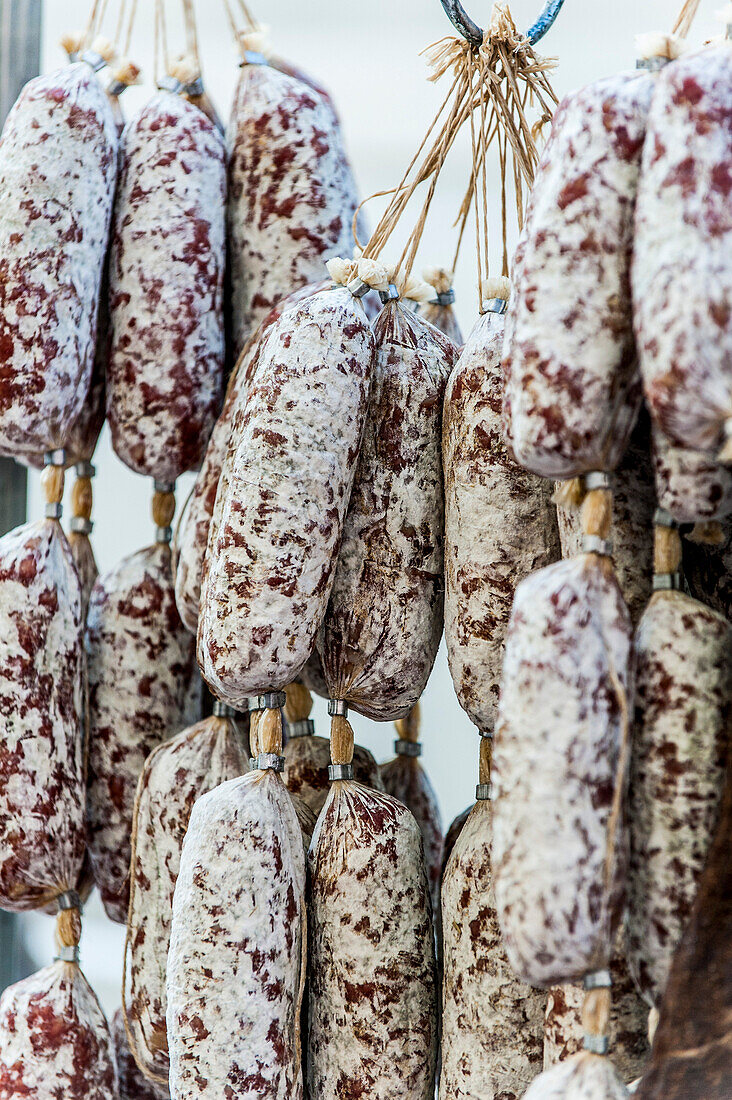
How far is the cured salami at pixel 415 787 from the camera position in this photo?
1.04 meters

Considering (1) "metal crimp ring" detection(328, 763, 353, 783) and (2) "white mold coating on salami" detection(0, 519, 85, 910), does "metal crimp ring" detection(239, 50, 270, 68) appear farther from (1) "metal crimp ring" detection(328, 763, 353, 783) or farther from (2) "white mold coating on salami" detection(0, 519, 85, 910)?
(1) "metal crimp ring" detection(328, 763, 353, 783)

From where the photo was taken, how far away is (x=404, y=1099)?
0.79 meters

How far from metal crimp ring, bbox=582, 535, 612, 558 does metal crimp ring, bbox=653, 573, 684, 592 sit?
41 millimetres

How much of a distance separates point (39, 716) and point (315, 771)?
247mm

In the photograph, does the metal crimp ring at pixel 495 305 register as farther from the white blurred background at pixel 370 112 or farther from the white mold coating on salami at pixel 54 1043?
the white mold coating on salami at pixel 54 1043

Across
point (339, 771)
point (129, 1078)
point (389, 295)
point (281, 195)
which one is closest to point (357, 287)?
point (389, 295)

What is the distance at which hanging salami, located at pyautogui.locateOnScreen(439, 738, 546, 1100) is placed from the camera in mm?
767

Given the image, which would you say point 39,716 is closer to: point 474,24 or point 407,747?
point 407,747

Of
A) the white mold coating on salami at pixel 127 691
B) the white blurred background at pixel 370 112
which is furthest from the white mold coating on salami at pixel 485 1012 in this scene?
the white blurred background at pixel 370 112

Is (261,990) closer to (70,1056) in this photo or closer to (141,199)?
(70,1056)

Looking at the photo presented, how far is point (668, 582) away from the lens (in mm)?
655

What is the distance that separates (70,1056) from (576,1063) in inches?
19.1

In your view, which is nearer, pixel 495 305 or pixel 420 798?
pixel 495 305

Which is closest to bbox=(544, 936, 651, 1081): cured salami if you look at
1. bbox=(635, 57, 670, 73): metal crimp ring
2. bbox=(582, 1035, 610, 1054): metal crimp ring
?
bbox=(582, 1035, 610, 1054): metal crimp ring
